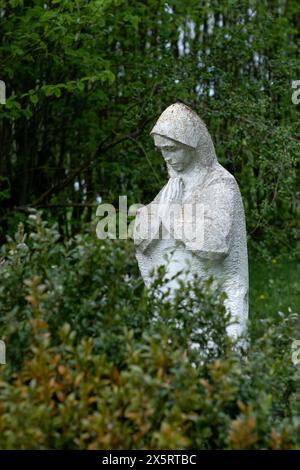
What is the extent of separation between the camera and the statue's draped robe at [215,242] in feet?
17.9

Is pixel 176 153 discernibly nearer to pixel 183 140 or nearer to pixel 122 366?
pixel 183 140

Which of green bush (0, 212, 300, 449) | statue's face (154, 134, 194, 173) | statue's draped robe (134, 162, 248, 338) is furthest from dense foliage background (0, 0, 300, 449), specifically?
statue's face (154, 134, 194, 173)

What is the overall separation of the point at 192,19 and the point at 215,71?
89 centimetres

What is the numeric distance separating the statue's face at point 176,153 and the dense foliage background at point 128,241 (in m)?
0.74

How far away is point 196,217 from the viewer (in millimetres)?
5496

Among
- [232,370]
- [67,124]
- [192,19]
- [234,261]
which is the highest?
[192,19]

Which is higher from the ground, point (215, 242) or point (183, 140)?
point (183, 140)

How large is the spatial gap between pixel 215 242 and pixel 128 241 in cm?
95

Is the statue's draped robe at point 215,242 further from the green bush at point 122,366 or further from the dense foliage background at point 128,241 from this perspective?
the green bush at point 122,366

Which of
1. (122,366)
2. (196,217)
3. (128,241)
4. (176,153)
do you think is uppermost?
(176,153)

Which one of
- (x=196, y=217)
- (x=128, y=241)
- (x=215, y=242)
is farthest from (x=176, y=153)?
(x=128, y=241)
